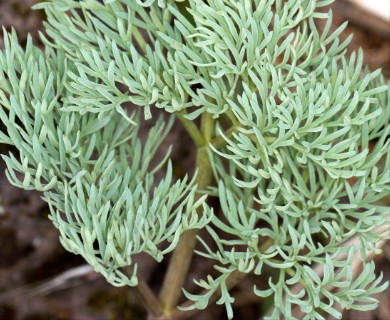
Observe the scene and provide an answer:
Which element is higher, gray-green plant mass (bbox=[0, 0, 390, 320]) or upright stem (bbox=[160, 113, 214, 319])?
gray-green plant mass (bbox=[0, 0, 390, 320])

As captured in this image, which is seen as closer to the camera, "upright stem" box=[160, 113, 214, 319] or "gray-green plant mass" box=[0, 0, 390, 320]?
"gray-green plant mass" box=[0, 0, 390, 320]

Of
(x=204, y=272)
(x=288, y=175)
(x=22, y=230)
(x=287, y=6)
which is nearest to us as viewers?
(x=287, y=6)

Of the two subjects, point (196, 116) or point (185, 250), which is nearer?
point (196, 116)

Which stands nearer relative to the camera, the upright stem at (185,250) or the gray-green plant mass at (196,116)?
the gray-green plant mass at (196,116)

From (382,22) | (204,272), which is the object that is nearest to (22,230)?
(204,272)

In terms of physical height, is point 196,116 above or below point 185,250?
above

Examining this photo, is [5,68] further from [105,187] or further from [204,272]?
[204,272]

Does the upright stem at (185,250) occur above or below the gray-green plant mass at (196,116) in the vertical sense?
below

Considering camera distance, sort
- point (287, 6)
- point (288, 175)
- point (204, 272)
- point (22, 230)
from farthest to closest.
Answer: point (204, 272)
point (22, 230)
point (288, 175)
point (287, 6)
